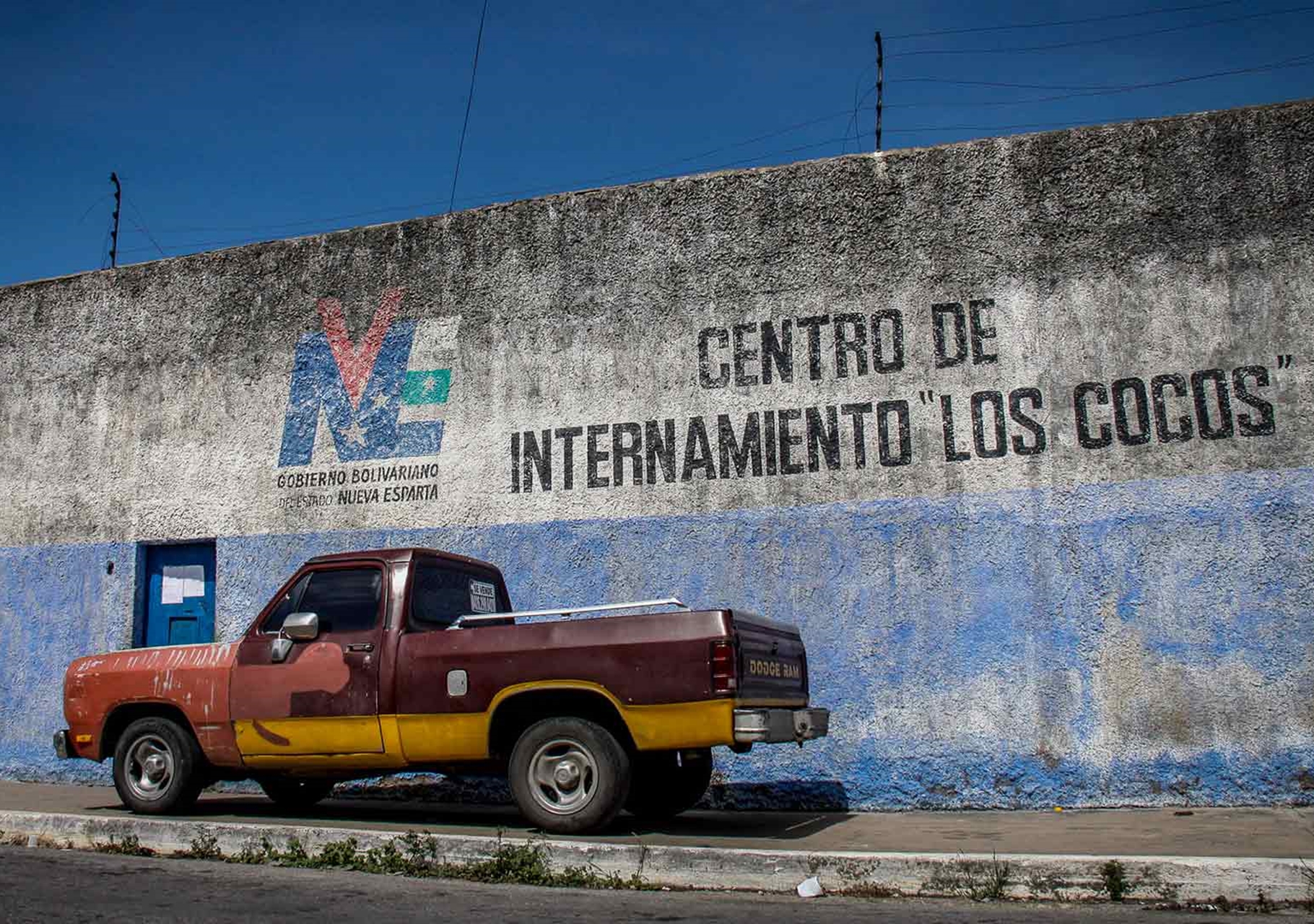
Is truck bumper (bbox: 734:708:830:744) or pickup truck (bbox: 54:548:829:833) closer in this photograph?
A: truck bumper (bbox: 734:708:830:744)

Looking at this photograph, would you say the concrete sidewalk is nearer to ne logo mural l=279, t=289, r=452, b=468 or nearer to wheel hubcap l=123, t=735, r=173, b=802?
wheel hubcap l=123, t=735, r=173, b=802

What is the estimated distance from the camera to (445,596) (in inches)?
316

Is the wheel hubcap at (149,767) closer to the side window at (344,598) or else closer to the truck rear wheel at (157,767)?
the truck rear wheel at (157,767)

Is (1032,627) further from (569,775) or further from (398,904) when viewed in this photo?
(398,904)

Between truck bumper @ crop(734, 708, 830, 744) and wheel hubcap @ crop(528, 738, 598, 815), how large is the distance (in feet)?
3.07

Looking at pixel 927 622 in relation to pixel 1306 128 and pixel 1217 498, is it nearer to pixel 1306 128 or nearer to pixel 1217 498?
pixel 1217 498

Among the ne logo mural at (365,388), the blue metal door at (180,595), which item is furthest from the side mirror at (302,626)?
the blue metal door at (180,595)

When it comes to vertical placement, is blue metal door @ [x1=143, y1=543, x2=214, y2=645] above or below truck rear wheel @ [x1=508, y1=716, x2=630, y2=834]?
above

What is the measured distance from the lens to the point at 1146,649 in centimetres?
841

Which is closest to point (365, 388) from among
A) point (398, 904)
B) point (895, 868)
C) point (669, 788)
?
point (669, 788)

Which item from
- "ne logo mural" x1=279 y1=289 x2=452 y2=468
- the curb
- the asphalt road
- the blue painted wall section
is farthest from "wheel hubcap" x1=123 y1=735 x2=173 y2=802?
"ne logo mural" x1=279 y1=289 x2=452 y2=468

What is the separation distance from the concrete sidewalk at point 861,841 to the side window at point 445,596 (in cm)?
135

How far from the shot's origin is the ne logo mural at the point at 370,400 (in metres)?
10.6

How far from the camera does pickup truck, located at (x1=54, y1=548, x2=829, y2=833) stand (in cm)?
666
